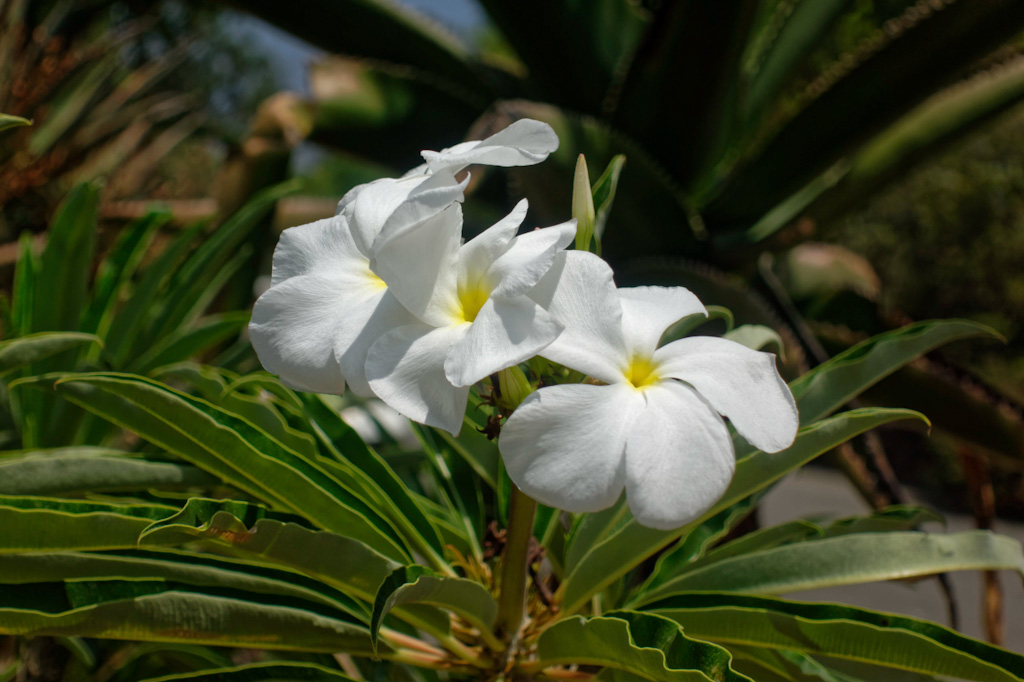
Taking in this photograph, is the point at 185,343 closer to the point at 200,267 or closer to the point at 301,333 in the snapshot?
the point at 200,267

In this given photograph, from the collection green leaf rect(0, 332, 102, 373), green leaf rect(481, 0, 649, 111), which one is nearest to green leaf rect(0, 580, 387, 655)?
green leaf rect(0, 332, 102, 373)

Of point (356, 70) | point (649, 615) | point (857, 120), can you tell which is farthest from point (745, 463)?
point (356, 70)

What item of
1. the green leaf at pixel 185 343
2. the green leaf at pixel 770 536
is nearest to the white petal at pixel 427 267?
the green leaf at pixel 770 536

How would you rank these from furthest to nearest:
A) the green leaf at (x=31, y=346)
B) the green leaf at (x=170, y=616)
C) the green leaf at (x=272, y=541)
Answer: the green leaf at (x=31, y=346) < the green leaf at (x=170, y=616) < the green leaf at (x=272, y=541)

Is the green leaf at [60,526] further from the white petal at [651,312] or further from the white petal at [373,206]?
the white petal at [651,312]

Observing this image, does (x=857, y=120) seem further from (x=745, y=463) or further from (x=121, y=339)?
(x=121, y=339)

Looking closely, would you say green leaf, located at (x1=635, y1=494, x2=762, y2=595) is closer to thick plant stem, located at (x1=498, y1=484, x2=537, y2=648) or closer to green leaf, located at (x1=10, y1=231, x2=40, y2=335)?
thick plant stem, located at (x1=498, y1=484, x2=537, y2=648)
